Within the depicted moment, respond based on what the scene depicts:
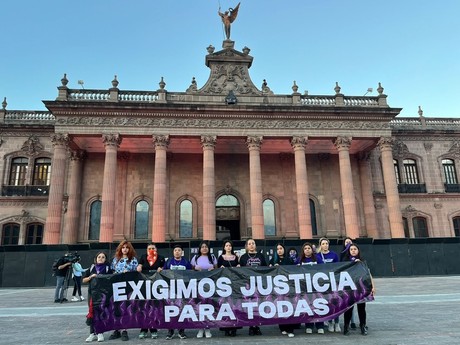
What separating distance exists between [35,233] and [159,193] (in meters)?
12.3

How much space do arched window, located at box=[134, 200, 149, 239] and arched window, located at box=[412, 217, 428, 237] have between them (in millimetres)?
24469

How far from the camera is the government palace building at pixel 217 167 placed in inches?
1005

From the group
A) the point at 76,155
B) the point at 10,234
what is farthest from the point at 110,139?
the point at 10,234

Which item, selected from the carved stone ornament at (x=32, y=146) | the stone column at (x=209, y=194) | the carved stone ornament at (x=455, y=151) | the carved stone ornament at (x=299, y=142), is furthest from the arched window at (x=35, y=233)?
the carved stone ornament at (x=455, y=151)

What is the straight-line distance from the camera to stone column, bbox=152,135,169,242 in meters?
24.2

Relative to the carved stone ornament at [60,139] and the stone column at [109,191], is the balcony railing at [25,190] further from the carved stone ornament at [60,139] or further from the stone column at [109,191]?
the stone column at [109,191]

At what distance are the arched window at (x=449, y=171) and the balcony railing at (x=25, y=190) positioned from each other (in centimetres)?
3703

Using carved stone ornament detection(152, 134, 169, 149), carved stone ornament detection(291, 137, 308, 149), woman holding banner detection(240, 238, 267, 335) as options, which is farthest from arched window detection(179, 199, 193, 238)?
woman holding banner detection(240, 238, 267, 335)

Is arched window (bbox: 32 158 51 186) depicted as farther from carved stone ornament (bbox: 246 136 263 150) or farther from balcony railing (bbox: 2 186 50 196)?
carved stone ornament (bbox: 246 136 263 150)

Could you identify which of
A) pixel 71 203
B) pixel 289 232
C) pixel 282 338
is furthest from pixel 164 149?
pixel 282 338

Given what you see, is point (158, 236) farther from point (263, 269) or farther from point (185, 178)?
point (263, 269)

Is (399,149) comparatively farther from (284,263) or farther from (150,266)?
(150,266)

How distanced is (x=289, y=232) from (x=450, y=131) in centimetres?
1955

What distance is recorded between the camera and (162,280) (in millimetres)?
7746
